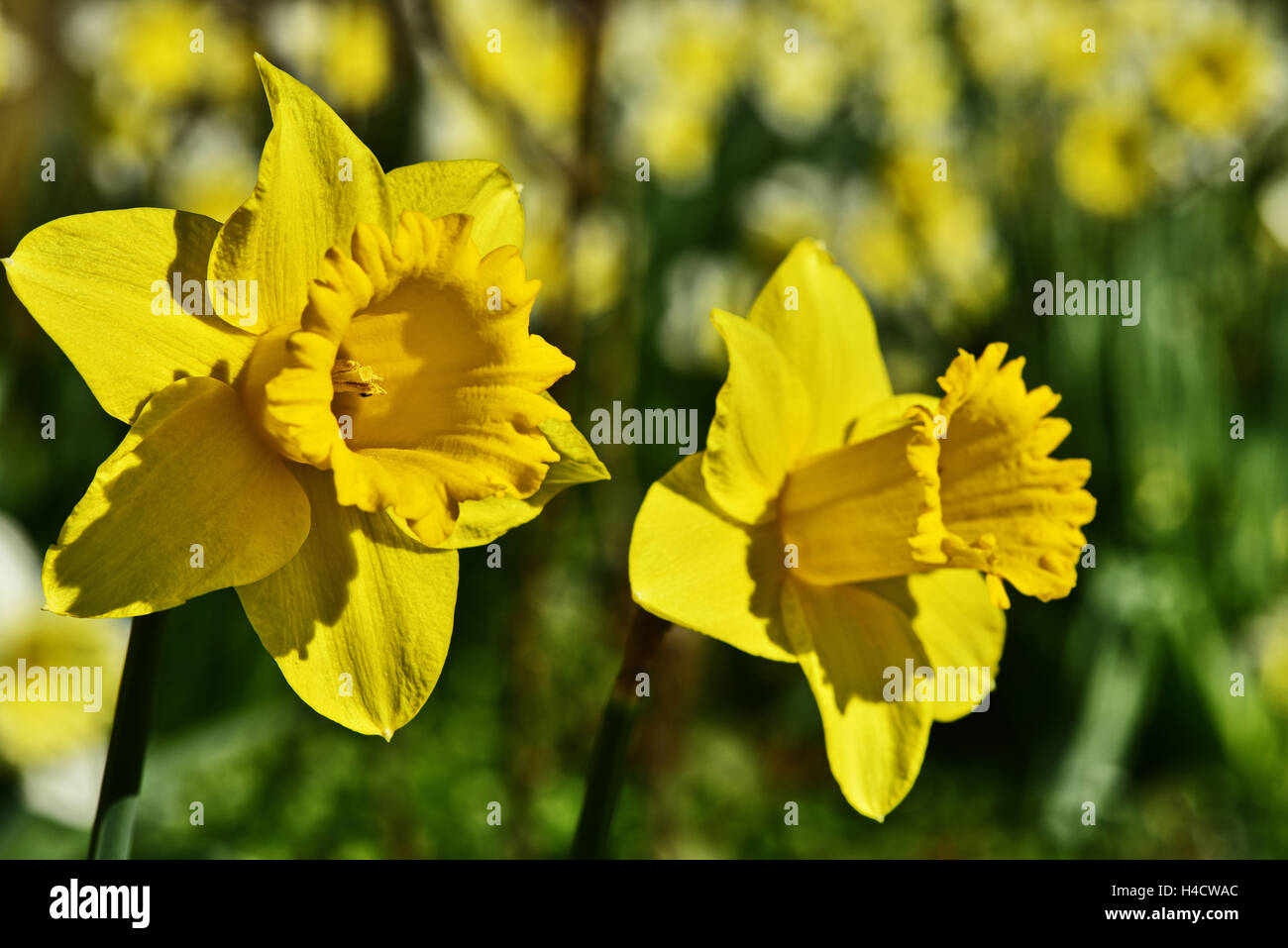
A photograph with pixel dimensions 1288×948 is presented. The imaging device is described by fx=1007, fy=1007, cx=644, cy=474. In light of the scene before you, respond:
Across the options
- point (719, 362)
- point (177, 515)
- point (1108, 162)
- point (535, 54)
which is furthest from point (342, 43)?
point (177, 515)

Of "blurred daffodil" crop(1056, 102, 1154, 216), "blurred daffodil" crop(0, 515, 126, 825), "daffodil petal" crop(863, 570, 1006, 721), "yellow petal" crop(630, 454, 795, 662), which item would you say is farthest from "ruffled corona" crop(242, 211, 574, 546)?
"blurred daffodil" crop(1056, 102, 1154, 216)

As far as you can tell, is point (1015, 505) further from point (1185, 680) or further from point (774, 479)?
point (1185, 680)

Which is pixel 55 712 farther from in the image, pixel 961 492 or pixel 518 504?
pixel 961 492

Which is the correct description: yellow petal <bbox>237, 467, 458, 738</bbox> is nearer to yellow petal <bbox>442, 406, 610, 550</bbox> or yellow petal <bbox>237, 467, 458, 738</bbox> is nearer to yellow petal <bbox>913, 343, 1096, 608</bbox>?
yellow petal <bbox>442, 406, 610, 550</bbox>

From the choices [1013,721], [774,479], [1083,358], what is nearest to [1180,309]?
[1083,358]

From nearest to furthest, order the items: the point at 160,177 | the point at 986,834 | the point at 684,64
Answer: the point at 160,177 < the point at 986,834 < the point at 684,64

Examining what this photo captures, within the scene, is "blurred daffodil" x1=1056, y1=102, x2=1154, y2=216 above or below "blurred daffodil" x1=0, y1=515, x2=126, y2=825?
above
